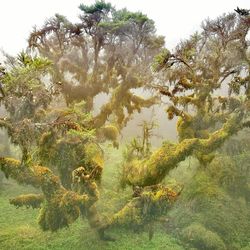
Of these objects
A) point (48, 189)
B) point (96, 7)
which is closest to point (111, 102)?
point (96, 7)

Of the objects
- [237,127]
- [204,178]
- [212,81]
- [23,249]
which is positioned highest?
[212,81]

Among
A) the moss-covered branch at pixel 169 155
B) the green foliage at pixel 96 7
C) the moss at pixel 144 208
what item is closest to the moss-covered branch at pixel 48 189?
the moss at pixel 144 208

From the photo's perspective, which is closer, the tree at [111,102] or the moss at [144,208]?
the tree at [111,102]

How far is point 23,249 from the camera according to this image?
16.7 metres

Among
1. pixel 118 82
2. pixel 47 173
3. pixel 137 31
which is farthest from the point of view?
pixel 118 82

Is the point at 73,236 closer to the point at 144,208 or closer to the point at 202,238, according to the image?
the point at 144,208

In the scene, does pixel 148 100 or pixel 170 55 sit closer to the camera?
pixel 170 55

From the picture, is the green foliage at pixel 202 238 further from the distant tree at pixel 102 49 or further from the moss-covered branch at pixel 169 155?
the distant tree at pixel 102 49

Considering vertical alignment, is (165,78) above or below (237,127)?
above

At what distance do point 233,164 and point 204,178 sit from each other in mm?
2292

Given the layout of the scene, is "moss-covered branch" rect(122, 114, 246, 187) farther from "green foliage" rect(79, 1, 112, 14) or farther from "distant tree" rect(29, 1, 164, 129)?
"green foliage" rect(79, 1, 112, 14)

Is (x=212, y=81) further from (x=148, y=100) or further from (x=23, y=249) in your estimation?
(x=23, y=249)

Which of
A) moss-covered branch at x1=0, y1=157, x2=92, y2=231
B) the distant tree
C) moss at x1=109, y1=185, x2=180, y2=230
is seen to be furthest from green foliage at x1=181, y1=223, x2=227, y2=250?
the distant tree

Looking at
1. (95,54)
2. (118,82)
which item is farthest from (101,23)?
(118,82)
